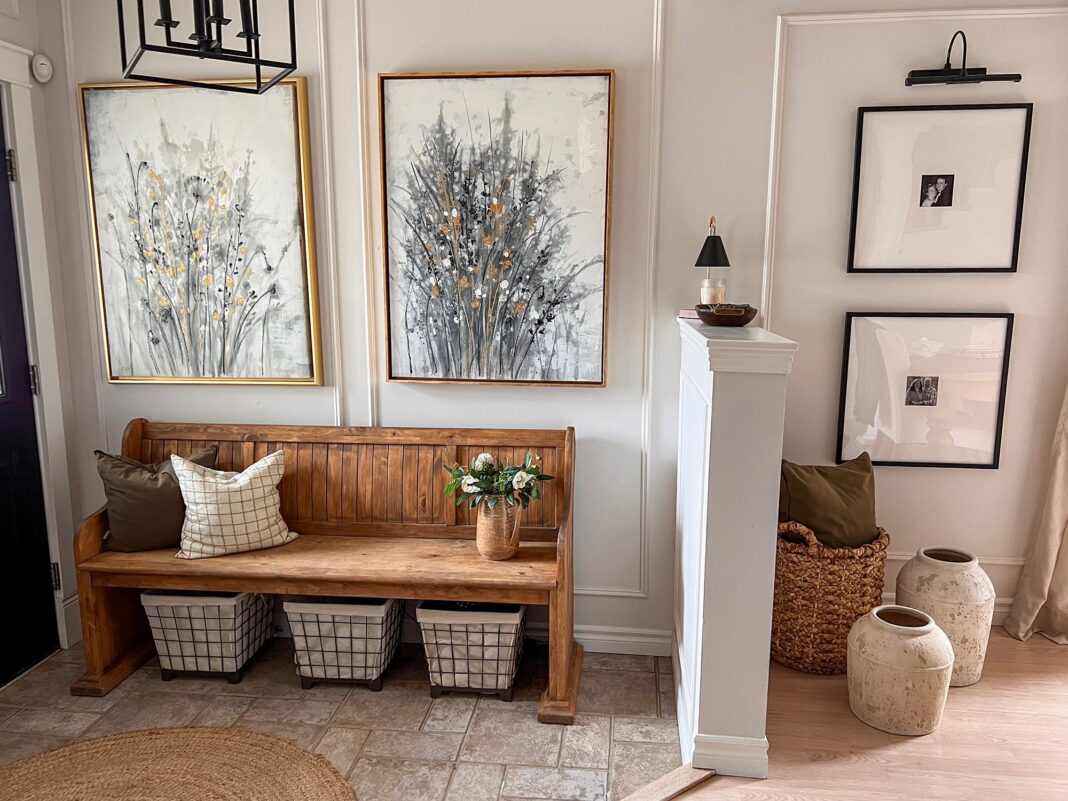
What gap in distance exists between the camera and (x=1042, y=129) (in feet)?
9.25

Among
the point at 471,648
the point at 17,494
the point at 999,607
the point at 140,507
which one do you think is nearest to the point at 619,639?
the point at 471,648

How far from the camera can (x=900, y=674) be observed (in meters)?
2.40

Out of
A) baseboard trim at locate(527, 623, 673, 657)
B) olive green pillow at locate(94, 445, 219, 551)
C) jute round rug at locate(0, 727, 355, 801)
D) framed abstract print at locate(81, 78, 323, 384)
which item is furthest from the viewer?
baseboard trim at locate(527, 623, 673, 657)

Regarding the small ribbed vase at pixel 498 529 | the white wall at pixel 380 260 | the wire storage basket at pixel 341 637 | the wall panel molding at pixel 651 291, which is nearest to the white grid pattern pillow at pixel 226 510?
the wire storage basket at pixel 341 637

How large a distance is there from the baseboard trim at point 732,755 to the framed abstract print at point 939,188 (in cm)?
172

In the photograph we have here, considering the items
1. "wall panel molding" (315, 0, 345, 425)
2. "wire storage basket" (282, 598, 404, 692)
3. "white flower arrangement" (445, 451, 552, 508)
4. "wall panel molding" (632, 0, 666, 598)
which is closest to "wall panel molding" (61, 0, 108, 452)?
"wall panel molding" (315, 0, 345, 425)

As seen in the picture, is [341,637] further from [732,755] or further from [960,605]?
[960,605]

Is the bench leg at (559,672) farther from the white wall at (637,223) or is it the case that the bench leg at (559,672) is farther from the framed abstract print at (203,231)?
the framed abstract print at (203,231)

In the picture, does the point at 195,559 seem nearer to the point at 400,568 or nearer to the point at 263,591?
the point at 263,591

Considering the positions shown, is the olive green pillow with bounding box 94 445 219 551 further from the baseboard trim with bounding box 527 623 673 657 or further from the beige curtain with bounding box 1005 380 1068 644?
the beige curtain with bounding box 1005 380 1068 644

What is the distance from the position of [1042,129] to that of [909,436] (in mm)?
1188

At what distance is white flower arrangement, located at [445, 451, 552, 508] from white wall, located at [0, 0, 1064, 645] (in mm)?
353

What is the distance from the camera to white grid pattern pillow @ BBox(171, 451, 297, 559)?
2.88 m

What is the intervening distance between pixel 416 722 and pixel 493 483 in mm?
863
